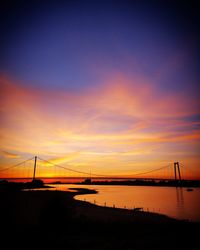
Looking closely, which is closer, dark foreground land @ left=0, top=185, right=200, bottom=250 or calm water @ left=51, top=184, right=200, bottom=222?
dark foreground land @ left=0, top=185, right=200, bottom=250

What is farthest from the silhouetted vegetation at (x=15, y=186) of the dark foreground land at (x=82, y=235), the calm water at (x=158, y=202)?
the dark foreground land at (x=82, y=235)

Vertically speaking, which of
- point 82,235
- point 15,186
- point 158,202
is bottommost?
point 158,202

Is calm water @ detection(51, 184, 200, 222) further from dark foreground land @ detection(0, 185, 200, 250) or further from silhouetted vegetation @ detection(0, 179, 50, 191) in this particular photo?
→ silhouetted vegetation @ detection(0, 179, 50, 191)

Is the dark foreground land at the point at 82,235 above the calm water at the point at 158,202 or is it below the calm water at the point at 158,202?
above

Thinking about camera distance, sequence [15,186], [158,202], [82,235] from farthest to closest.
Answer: [15,186] < [158,202] < [82,235]

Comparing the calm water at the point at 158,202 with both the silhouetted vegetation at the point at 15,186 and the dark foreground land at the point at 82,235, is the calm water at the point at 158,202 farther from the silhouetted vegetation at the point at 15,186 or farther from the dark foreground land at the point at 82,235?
the silhouetted vegetation at the point at 15,186

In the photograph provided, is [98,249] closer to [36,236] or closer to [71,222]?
[36,236]

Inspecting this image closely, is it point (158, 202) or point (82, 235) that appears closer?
point (82, 235)

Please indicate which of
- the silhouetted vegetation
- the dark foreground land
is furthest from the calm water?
the silhouetted vegetation

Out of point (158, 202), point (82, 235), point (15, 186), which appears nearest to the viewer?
point (82, 235)

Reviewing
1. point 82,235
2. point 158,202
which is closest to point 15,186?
point 158,202

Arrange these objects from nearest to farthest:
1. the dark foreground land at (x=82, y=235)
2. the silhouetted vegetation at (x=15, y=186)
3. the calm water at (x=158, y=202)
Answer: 1. the dark foreground land at (x=82, y=235)
2. the calm water at (x=158, y=202)
3. the silhouetted vegetation at (x=15, y=186)

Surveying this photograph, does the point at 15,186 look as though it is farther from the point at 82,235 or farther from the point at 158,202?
the point at 82,235

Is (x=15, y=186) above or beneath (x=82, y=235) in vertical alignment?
beneath
